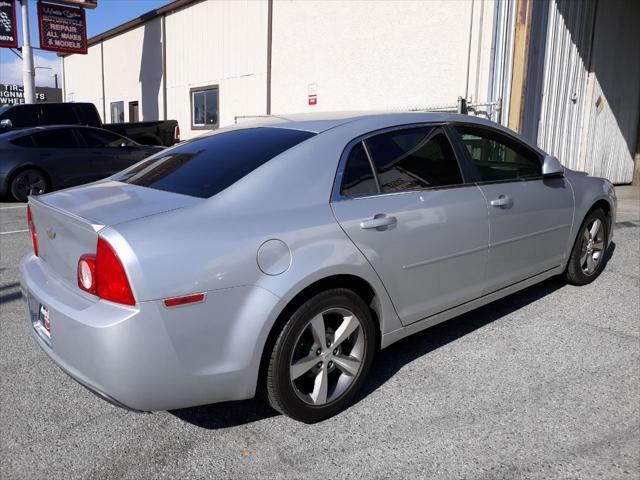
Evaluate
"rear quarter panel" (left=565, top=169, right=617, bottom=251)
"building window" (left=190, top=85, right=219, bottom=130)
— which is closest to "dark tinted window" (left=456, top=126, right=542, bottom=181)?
"rear quarter panel" (left=565, top=169, right=617, bottom=251)

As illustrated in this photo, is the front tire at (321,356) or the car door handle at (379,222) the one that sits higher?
the car door handle at (379,222)

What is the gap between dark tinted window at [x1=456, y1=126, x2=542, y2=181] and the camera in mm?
3802

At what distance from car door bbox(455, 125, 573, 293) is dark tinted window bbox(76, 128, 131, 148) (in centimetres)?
848

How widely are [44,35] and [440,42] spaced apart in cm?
1502

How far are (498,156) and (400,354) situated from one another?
1.63 metres

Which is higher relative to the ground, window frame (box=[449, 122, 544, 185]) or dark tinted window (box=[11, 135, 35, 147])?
window frame (box=[449, 122, 544, 185])

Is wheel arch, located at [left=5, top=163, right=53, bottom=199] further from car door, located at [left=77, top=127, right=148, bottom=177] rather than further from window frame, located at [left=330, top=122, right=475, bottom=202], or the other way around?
window frame, located at [left=330, top=122, right=475, bottom=202]

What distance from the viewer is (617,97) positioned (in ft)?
38.0

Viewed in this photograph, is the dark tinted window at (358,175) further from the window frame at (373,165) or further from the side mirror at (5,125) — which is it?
the side mirror at (5,125)

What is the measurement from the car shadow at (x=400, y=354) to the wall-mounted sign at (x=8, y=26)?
62.9 ft

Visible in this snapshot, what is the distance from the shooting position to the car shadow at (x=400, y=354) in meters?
2.93

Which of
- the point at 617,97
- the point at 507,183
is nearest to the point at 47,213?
the point at 507,183

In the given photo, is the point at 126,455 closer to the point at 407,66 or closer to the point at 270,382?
the point at 270,382

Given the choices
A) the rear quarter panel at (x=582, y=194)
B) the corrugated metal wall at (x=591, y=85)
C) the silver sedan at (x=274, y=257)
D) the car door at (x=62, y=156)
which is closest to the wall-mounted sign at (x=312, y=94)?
the corrugated metal wall at (x=591, y=85)
